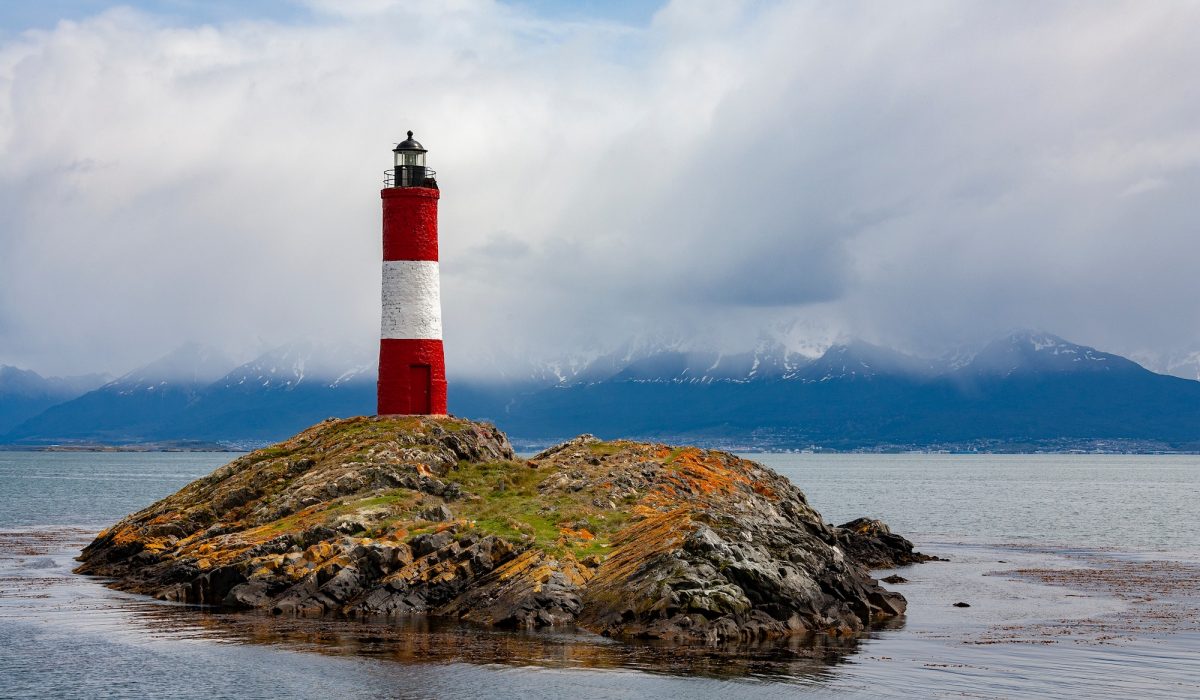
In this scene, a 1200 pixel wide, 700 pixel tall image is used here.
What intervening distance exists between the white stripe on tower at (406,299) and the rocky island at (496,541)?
15.9 feet

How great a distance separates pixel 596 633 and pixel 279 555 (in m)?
15.3

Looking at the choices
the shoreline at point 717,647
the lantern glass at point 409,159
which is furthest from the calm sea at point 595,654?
the lantern glass at point 409,159

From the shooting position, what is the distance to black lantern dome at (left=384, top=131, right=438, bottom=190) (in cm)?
6481

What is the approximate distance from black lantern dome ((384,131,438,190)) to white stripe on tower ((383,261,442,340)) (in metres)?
4.44

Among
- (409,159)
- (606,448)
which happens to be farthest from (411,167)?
(606,448)

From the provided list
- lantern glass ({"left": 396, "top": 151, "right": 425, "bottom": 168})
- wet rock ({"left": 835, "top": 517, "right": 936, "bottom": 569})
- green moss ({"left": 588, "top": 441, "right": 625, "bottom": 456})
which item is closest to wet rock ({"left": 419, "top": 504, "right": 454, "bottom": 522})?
green moss ({"left": 588, "top": 441, "right": 625, "bottom": 456})

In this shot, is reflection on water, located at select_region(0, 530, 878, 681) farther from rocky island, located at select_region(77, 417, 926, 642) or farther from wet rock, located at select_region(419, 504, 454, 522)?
wet rock, located at select_region(419, 504, 454, 522)

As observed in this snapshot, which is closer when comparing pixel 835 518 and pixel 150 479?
pixel 835 518

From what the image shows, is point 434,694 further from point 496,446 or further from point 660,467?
point 496,446

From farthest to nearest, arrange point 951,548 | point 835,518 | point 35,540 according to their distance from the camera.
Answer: point 835,518
point 951,548
point 35,540

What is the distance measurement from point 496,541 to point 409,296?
22.0 metres

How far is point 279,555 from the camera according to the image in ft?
158

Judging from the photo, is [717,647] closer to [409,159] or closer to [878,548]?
[878,548]

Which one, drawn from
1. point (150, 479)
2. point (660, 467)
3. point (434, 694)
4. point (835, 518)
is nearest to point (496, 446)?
point (660, 467)
